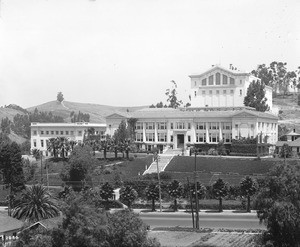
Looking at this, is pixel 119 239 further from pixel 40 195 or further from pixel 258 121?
pixel 258 121

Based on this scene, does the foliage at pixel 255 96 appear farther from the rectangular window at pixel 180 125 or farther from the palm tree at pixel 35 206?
the palm tree at pixel 35 206

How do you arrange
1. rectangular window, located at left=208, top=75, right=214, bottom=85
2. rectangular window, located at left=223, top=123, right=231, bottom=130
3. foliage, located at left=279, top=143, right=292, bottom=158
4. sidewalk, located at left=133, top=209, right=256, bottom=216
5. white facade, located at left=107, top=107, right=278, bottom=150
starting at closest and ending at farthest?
sidewalk, located at left=133, top=209, right=256, bottom=216 → foliage, located at left=279, top=143, right=292, bottom=158 → white facade, located at left=107, top=107, right=278, bottom=150 → rectangular window, located at left=223, top=123, right=231, bottom=130 → rectangular window, located at left=208, top=75, right=214, bottom=85

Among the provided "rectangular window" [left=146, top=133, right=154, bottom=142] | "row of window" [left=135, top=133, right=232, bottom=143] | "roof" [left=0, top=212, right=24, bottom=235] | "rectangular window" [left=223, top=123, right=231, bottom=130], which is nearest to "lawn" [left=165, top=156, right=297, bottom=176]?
"row of window" [left=135, top=133, right=232, bottom=143]

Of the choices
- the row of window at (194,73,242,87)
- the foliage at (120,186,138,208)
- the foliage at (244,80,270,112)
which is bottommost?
the foliage at (120,186,138,208)

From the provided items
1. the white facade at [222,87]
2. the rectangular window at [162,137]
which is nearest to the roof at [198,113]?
the rectangular window at [162,137]

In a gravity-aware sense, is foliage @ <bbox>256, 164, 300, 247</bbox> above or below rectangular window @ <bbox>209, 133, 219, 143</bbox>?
below

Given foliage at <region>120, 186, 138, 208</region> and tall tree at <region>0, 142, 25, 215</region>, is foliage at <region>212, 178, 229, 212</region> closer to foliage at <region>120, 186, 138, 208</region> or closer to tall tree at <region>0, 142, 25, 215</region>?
foliage at <region>120, 186, 138, 208</region>

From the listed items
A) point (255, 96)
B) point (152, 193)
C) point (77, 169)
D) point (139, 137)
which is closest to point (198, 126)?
point (139, 137)

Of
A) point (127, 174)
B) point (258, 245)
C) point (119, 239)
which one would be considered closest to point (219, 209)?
point (127, 174)
